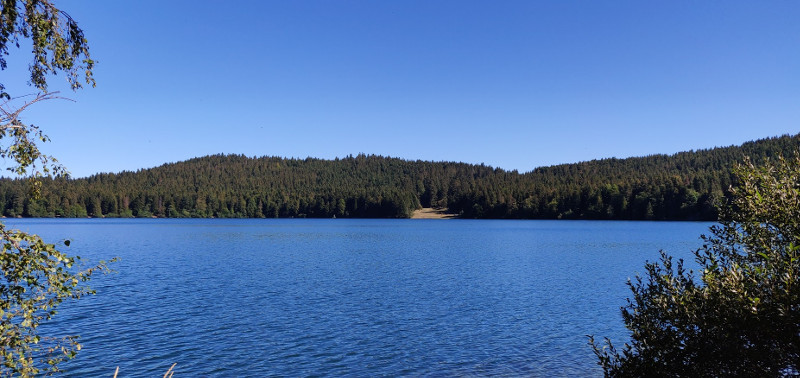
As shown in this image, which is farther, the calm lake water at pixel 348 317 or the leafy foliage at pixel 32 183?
the calm lake water at pixel 348 317

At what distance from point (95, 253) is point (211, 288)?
32666 mm

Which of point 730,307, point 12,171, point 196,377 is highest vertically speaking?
point 12,171

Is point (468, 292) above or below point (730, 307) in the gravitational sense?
below

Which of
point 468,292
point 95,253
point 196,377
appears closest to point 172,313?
point 196,377

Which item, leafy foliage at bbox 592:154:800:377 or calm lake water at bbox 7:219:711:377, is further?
calm lake water at bbox 7:219:711:377

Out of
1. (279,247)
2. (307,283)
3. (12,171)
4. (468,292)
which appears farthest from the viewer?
(279,247)

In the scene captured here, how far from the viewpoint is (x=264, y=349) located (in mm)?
22328

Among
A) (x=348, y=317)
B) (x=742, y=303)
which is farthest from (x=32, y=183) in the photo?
(x=348, y=317)

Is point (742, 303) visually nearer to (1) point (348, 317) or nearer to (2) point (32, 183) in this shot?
(2) point (32, 183)

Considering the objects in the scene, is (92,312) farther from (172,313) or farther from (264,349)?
(264,349)

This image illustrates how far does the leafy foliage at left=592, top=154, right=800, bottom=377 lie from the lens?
9.62 metres

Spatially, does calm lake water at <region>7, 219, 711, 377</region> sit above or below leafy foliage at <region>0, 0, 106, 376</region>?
below

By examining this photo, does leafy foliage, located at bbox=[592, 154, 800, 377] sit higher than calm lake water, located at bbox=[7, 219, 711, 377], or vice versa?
leafy foliage, located at bbox=[592, 154, 800, 377]

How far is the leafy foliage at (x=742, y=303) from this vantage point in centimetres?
962
